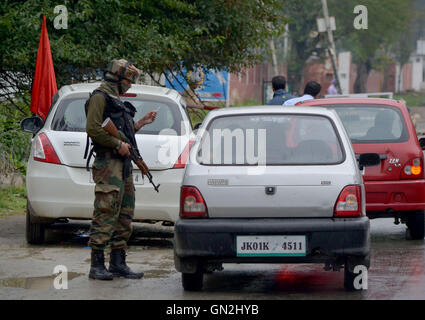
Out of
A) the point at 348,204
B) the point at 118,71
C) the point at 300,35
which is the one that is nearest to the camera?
the point at 348,204

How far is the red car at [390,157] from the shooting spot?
1027 centimetres

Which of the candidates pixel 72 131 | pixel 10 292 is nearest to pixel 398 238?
pixel 72 131

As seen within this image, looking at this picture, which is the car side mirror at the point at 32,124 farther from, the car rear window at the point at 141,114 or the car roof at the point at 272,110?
the car roof at the point at 272,110

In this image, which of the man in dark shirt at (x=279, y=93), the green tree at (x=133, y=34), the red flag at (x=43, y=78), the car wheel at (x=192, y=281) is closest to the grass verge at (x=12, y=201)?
the red flag at (x=43, y=78)

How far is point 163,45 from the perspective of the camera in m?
15.2

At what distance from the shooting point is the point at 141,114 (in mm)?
10195

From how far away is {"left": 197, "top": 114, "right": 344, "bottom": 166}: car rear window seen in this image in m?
7.23

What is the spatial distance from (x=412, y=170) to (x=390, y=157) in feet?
0.88

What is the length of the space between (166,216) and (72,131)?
125 cm

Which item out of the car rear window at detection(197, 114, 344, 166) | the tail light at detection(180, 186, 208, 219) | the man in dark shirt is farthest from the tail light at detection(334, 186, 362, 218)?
the man in dark shirt

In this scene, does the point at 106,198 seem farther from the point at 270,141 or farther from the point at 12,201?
the point at 12,201

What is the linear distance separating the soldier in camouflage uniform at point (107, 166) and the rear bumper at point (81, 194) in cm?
139

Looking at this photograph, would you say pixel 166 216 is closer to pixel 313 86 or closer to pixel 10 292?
pixel 10 292

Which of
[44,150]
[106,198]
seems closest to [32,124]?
[44,150]
